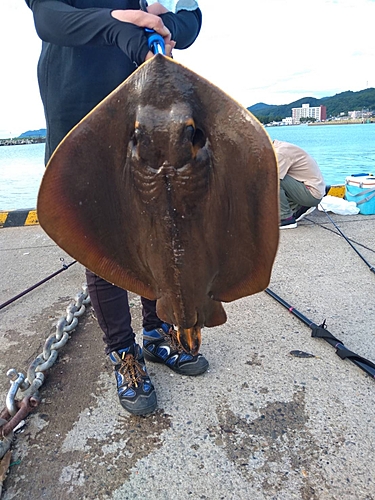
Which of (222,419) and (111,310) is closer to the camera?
(222,419)

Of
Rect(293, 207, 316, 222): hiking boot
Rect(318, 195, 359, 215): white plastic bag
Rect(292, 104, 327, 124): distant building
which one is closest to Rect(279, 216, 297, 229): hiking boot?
Rect(293, 207, 316, 222): hiking boot

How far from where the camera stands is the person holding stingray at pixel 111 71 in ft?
4.77

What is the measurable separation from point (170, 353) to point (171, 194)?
1.36 meters

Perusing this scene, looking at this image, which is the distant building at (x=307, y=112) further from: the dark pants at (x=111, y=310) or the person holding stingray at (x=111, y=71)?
the dark pants at (x=111, y=310)

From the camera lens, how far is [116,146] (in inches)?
A: 47.8

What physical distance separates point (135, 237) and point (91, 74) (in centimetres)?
91

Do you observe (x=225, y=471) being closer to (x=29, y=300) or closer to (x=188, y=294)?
(x=188, y=294)

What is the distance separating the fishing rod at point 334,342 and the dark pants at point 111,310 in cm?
117

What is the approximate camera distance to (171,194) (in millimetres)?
1181

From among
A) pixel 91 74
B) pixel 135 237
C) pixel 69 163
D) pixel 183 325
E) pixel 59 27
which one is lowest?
pixel 183 325

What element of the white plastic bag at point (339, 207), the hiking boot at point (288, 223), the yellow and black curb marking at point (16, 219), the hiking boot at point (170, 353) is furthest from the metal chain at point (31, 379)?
the white plastic bag at point (339, 207)

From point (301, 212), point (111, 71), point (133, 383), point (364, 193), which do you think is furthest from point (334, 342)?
point (364, 193)

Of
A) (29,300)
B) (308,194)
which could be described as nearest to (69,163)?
(29,300)

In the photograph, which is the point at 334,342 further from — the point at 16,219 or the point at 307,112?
the point at 307,112
